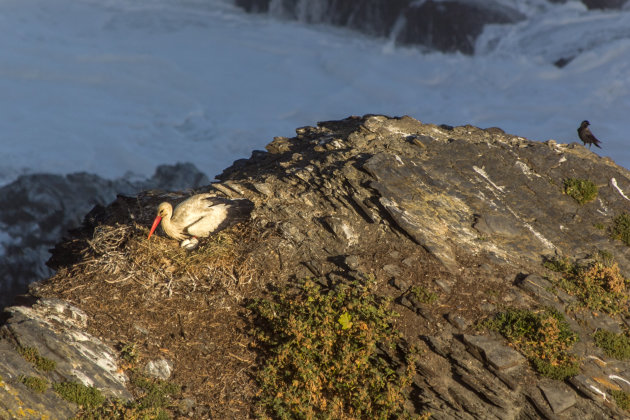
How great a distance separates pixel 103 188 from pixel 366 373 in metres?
16.6

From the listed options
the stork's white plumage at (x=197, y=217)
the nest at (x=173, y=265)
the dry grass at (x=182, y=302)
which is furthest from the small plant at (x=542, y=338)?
the stork's white plumage at (x=197, y=217)

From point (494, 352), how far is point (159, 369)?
5.50 meters

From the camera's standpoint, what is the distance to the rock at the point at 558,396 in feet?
25.9

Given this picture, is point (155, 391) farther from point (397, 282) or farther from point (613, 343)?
point (613, 343)

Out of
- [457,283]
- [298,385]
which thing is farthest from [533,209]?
[298,385]

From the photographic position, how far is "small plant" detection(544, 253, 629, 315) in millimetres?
9578

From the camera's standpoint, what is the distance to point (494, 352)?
27.6ft

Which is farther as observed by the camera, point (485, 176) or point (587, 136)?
point (587, 136)

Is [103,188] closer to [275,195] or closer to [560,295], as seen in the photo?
[275,195]

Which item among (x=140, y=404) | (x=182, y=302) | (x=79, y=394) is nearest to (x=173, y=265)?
(x=182, y=302)

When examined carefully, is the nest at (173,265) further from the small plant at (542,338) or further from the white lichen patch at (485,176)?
the white lichen patch at (485,176)

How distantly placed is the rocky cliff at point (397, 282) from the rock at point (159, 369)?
23mm

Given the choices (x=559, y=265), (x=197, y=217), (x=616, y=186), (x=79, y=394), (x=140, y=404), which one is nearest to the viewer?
(x=79, y=394)

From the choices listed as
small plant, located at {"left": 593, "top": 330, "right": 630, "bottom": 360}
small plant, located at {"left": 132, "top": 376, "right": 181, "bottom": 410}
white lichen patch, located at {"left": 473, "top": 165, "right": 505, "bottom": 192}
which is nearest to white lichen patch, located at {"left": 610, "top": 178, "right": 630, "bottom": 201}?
white lichen patch, located at {"left": 473, "top": 165, "right": 505, "bottom": 192}
